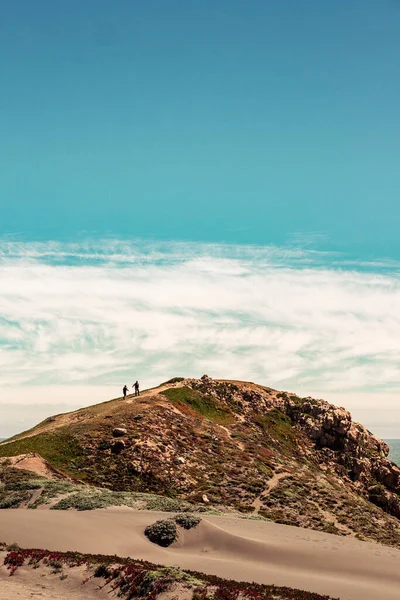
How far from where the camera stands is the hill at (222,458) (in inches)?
1793

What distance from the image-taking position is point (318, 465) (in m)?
73.8

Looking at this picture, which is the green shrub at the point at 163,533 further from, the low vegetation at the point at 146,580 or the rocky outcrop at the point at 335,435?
the rocky outcrop at the point at 335,435

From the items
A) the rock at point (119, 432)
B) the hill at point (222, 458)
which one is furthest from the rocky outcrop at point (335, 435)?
the rock at point (119, 432)

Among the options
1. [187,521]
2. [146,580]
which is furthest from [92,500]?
[146,580]

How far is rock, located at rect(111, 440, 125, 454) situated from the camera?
54656 millimetres

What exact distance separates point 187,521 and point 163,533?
201cm

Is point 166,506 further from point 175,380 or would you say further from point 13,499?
point 175,380

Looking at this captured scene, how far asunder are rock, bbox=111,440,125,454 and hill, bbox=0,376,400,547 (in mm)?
119

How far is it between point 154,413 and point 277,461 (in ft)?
60.6

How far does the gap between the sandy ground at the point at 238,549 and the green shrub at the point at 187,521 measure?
0.52 metres

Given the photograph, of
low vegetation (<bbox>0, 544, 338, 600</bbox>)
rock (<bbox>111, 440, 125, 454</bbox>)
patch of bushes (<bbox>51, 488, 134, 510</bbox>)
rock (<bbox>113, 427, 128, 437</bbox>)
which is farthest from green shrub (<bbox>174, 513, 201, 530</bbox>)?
rock (<bbox>113, 427, 128, 437</bbox>)

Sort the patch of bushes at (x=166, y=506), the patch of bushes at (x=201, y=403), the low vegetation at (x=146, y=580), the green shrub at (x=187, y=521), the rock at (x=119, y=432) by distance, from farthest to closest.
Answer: the patch of bushes at (x=201, y=403)
the rock at (x=119, y=432)
the patch of bushes at (x=166, y=506)
the green shrub at (x=187, y=521)
the low vegetation at (x=146, y=580)

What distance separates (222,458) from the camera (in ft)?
191

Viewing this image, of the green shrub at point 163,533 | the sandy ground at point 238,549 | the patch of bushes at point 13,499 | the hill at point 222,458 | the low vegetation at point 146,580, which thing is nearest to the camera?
the low vegetation at point 146,580
